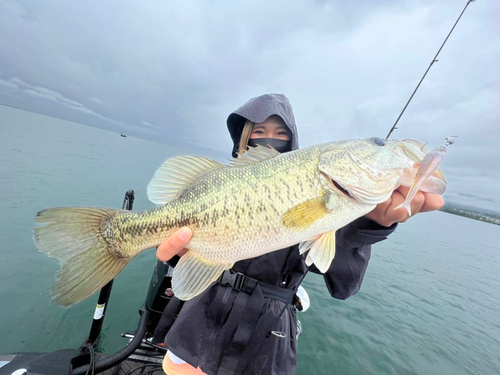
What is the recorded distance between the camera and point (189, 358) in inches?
80.1

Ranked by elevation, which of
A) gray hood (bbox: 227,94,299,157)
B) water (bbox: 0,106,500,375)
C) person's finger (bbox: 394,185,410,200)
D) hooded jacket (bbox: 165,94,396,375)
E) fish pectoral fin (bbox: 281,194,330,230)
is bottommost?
water (bbox: 0,106,500,375)

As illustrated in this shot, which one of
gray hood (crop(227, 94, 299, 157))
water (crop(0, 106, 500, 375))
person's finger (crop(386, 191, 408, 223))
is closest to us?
person's finger (crop(386, 191, 408, 223))

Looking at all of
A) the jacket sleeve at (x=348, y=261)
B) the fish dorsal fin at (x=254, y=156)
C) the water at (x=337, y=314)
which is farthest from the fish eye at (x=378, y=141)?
the water at (x=337, y=314)

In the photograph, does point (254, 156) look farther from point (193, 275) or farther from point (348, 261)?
point (348, 261)

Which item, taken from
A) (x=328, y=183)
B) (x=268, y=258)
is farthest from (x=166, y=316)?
(x=328, y=183)

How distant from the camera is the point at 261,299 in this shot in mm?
2096

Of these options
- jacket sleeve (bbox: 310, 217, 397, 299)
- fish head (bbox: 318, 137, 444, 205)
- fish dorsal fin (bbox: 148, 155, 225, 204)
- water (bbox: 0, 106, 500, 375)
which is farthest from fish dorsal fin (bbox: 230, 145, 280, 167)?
water (bbox: 0, 106, 500, 375)

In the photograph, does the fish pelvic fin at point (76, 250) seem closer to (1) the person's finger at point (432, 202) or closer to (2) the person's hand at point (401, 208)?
(2) the person's hand at point (401, 208)

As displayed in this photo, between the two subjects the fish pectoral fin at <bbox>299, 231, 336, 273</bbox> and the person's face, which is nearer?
the fish pectoral fin at <bbox>299, 231, 336, 273</bbox>

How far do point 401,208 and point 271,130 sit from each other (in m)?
1.76

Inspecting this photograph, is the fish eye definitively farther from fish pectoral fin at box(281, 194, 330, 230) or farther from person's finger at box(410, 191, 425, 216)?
fish pectoral fin at box(281, 194, 330, 230)

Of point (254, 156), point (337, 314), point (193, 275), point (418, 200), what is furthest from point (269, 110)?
→ point (337, 314)

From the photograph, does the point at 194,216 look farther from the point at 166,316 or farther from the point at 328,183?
the point at 166,316

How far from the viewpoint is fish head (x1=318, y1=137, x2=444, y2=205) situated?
1933 millimetres
